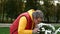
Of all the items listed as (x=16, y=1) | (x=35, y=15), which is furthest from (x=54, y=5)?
(x=35, y=15)

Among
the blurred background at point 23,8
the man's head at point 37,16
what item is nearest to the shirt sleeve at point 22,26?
the man's head at point 37,16

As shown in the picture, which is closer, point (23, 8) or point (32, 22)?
point (32, 22)

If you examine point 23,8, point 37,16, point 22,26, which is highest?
point 37,16

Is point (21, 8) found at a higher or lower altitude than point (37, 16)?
lower

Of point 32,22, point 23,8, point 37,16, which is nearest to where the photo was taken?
point 37,16

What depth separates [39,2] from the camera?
58.8 ft

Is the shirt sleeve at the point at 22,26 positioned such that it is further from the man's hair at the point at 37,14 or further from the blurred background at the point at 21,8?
the blurred background at the point at 21,8

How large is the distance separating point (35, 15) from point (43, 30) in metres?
0.23

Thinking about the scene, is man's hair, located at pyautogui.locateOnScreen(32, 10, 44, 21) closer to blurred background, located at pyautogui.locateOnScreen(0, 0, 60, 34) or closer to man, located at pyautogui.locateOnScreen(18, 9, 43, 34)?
man, located at pyautogui.locateOnScreen(18, 9, 43, 34)

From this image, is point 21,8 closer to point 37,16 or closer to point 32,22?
point 32,22

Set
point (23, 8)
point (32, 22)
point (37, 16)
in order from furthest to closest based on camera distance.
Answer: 1. point (23, 8)
2. point (32, 22)
3. point (37, 16)

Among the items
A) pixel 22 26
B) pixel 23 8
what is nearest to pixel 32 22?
pixel 22 26

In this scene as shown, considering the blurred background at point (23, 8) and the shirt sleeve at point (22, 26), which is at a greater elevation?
the shirt sleeve at point (22, 26)

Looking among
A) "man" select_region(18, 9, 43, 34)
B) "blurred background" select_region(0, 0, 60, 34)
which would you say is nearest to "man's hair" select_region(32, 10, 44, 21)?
"man" select_region(18, 9, 43, 34)
